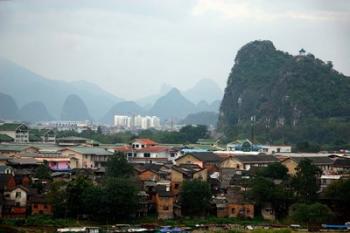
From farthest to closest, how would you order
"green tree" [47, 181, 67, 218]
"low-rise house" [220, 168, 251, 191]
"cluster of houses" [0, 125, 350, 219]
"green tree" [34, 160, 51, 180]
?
1. "low-rise house" [220, 168, 251, 191]
2. "green tree" [34, 160, 51, 180]
3. "cluster of houses" [0, 125, 350, 219]
4. "green tree" [47, 181, 67, 218]

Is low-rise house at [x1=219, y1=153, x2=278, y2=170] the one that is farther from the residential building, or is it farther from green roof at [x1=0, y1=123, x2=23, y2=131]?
green roof at [x1=0, y1=123, x2=23, y2=131]

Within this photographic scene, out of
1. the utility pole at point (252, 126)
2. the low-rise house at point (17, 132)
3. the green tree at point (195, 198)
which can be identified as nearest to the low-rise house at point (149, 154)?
the low-rise house at point (17, 132)

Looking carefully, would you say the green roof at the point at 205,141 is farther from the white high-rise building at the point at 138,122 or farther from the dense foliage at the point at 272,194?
the white high-rise building at the point at 138,122

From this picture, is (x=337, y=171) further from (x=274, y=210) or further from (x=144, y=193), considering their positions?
(x=144, y=193)

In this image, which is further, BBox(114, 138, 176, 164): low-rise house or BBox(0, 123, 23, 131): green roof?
BBox(0, 123, 23, 131): green roof

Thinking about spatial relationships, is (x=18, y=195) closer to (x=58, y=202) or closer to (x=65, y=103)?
(x=58, y=202)

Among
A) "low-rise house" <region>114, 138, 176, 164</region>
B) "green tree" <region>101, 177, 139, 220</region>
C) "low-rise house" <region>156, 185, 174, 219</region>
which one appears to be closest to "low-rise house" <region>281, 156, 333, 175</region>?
"low-rise house" <region>114, 138, 176, 164</region>

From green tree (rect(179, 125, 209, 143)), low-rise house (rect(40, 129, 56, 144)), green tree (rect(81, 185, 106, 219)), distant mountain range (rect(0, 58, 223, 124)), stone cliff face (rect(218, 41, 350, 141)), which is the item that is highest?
distant mountain range (rect(0, 58, 223, 124))

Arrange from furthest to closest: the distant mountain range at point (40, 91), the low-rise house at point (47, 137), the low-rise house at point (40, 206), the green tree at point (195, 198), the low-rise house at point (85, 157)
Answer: the distant mountain range at point (40, 91)
the low-rise house at point (47, 137)
the low-rise house at point (85, 157)
the green tree at point (195, 198)
the low-rise house at point (40, 206)
